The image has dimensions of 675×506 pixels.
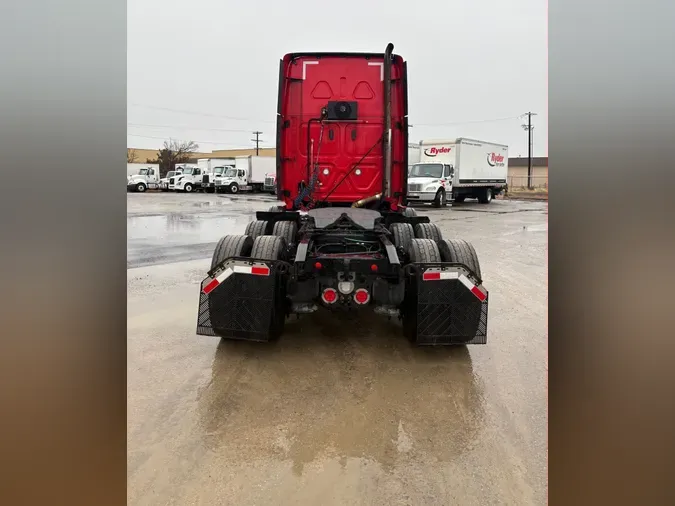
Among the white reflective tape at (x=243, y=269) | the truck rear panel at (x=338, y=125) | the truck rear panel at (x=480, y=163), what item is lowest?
the white reflective tape at (x=243, y=269)

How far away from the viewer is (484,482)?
2523 mm

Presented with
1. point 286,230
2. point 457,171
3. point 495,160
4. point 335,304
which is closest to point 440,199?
point 457,171

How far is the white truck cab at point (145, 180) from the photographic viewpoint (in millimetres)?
34844

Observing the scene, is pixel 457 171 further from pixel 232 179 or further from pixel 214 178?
pixel 214 178

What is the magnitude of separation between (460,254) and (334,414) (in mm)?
2042

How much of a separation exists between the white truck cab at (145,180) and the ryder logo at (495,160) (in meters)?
24.3

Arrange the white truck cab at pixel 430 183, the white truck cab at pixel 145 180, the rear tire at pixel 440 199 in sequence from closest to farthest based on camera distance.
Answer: the white truck cab at pixel 430 183 < the rear tire at pixel 440 199 < the white truck cab at pixel 145 180

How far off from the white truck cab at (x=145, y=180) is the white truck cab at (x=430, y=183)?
2163 cm

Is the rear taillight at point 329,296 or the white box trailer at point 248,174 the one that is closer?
the rear taillight at point 329,296

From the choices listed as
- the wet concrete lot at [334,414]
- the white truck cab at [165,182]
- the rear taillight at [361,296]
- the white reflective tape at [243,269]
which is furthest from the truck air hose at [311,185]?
the white truck cab at [165,182]

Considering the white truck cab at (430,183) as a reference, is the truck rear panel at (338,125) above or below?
below

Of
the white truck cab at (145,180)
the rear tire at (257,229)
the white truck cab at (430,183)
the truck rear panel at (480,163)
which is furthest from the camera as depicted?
the white truck cab at (145,180)

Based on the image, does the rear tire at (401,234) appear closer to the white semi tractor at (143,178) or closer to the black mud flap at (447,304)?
the black mud flap at (447,304)
